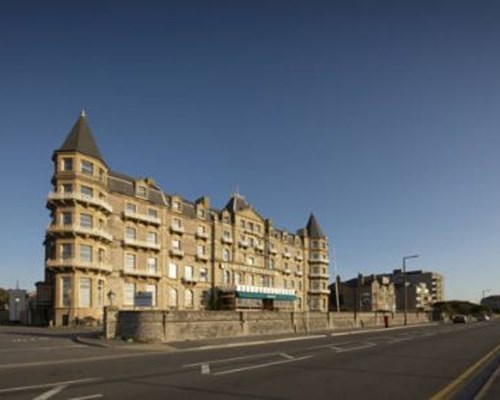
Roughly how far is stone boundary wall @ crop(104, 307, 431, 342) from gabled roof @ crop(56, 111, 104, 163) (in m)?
27.7

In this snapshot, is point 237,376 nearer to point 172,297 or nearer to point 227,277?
point 172,297

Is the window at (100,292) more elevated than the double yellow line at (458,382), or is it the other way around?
the window at (100,292)

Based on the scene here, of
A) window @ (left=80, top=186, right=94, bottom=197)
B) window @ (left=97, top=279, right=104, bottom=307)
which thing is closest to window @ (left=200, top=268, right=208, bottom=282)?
→ window @ (left=97, top=279, right=104, bottom=307)

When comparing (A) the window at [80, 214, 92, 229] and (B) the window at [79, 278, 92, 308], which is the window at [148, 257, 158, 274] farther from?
(A) the window at [80, 214, 92, 229]

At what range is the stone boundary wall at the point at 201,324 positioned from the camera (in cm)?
3391

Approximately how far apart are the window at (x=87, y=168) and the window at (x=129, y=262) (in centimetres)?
1187

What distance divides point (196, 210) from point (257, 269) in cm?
1671

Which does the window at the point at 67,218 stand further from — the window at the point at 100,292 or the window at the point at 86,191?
the window at the point at 100,292

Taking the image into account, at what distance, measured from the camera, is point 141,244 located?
68.4m

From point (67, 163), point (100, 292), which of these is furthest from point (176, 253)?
point (67, 163)

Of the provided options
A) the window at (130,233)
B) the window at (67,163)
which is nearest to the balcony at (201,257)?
the window at (130,233)

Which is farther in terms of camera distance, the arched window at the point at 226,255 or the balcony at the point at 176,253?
the arched window at the point at 226,255

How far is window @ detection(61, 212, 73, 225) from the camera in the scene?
58.7 meters

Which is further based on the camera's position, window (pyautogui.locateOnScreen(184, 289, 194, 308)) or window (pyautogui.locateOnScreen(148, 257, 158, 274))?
window (pyautogui.locateOnScreen(184, 289, 194, 308))
